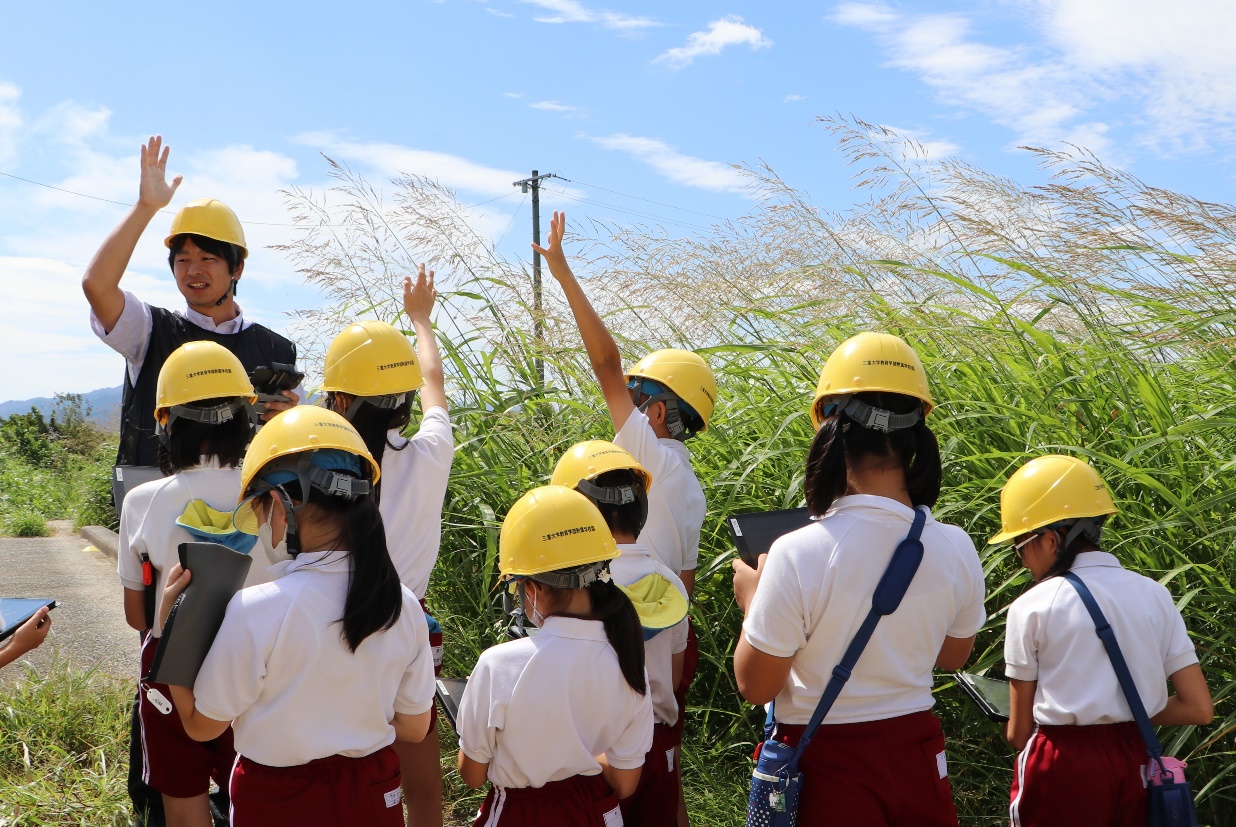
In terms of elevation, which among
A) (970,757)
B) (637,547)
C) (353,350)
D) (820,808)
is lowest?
(970,757)

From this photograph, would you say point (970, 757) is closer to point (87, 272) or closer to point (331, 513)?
point (331, 513)

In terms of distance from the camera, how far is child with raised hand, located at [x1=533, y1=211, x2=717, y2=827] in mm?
3246

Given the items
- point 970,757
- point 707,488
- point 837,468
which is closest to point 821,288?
point 707,488

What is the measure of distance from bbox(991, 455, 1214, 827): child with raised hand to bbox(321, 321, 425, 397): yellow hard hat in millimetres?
1943

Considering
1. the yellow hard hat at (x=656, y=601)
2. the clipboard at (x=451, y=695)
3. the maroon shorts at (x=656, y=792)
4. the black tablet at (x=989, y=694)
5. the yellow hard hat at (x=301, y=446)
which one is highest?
the yellow hard hat at (x=301, y=446)

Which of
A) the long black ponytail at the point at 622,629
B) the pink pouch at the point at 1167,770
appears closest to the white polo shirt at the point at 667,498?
the long black ponytail at the point at 622,629

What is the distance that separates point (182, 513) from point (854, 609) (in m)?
1.86

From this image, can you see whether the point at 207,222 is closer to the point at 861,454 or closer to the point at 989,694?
the point at 861,454

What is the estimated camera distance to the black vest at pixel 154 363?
3.73 metres

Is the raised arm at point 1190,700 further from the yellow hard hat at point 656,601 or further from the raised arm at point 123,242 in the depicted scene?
the raised arm at point 123,242

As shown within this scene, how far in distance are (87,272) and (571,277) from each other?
5.54 feet

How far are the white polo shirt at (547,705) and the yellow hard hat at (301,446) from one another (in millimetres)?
566

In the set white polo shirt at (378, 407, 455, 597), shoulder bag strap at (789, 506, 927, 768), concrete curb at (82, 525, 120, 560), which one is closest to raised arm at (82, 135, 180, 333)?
white polo shirt at (378, 407, 455, 597)

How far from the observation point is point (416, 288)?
390 centimetres
